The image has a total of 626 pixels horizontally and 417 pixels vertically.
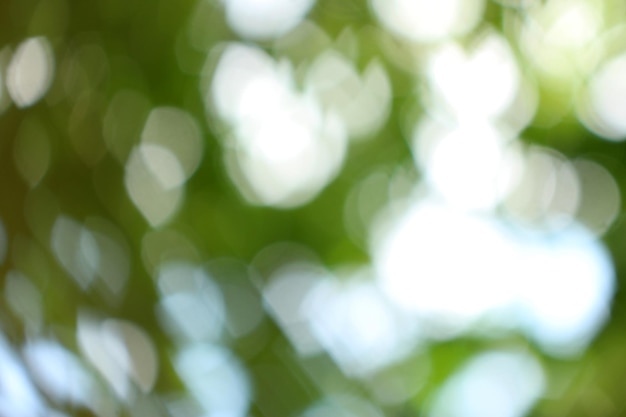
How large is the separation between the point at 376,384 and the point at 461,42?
0.23 meters

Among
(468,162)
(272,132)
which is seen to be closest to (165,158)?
(272,132)

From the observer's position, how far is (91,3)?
1.62 feet

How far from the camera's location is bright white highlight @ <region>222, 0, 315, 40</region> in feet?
1.72

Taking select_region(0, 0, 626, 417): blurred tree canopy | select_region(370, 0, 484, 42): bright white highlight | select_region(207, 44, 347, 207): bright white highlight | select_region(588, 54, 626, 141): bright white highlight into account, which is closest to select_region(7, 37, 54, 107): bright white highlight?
select_region(0, 0, 626, 417): blurred tree canopy

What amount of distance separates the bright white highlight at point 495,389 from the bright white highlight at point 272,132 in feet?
0.48

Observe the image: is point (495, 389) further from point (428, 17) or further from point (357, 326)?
point (428, 17)

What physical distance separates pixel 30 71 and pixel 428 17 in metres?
0.25

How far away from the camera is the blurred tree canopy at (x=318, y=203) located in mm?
429

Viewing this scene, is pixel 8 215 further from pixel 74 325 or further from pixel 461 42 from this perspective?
pixel 461 42

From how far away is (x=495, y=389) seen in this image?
1.45ft

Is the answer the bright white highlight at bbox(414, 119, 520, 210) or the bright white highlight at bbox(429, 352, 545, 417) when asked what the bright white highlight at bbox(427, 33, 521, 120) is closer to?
the bright white highlight at bbox(414, 119, 520, 210)

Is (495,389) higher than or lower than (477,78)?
lower

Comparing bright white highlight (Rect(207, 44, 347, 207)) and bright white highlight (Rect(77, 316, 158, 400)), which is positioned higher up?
bright white highlight (Rect(207, 44, 347, 207))

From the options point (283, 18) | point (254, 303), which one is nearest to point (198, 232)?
point (254, 303)
